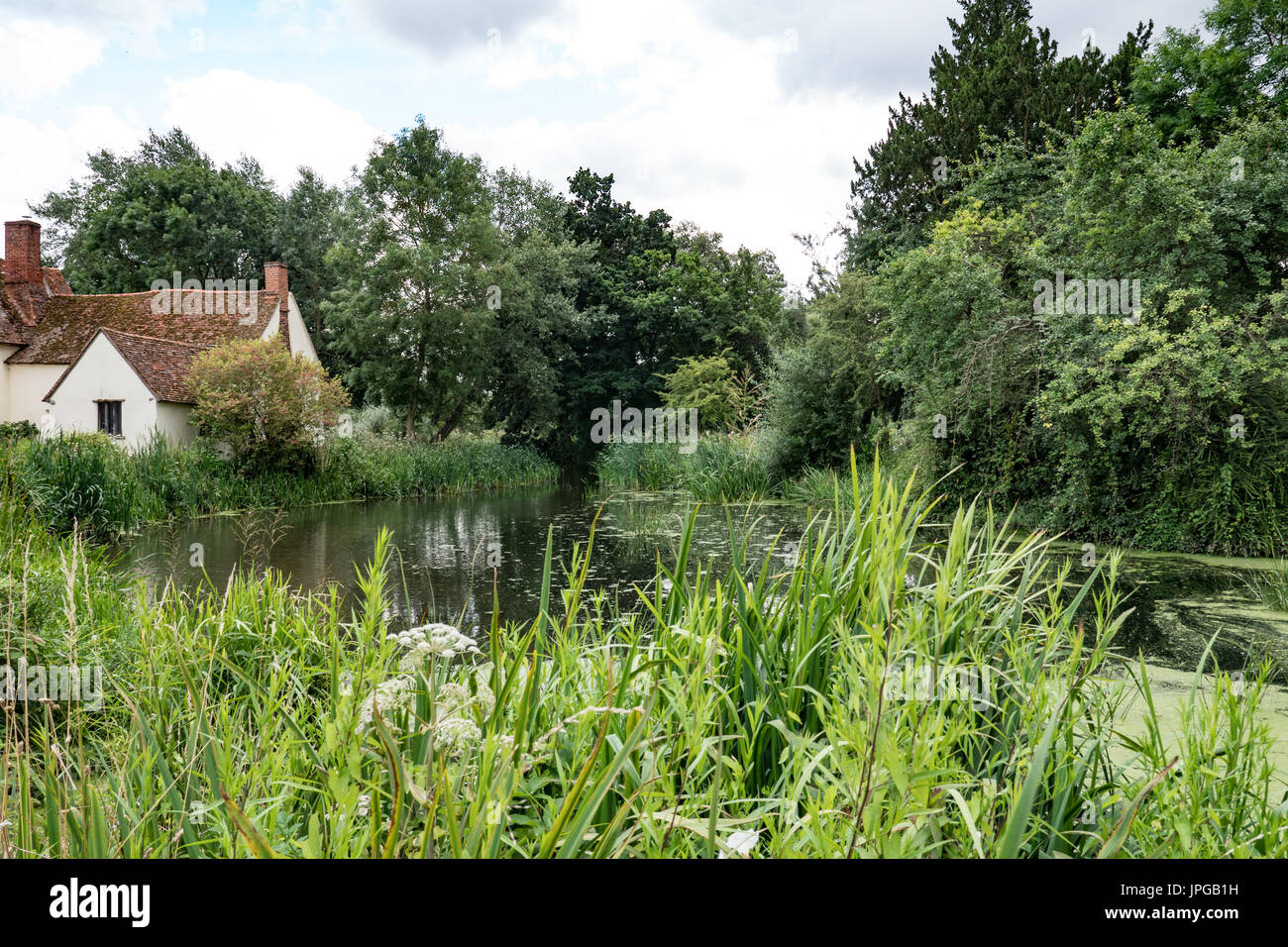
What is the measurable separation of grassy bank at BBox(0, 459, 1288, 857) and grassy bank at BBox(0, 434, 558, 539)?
2254 millimetres

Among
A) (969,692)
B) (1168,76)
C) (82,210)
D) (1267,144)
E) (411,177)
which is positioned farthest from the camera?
(82,210)

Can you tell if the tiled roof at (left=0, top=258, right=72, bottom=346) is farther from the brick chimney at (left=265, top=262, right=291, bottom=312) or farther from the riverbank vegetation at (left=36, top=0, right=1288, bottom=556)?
the riverbank vegetation at (left=36, top=0, right=1288, bottom=556)

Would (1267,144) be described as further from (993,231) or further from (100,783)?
(100,783)

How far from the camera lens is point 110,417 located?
19.9 m

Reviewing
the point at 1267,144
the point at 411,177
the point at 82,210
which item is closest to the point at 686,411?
the point at 411,177

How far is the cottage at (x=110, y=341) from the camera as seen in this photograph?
19.7 metres

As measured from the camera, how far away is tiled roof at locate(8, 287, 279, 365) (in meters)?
24.0

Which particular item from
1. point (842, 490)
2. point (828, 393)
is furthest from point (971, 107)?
point (842, 490)

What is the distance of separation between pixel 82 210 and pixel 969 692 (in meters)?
46.4

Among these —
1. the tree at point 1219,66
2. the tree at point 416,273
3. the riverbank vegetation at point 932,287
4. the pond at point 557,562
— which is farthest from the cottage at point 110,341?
the tree at point 1219,66

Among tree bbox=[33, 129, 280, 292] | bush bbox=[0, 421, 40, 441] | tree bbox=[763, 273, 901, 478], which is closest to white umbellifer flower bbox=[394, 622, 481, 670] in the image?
tree bbox=[763, 273, 901, 478]

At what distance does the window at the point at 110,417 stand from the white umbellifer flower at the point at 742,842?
22594mm

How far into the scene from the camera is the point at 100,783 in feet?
8.84

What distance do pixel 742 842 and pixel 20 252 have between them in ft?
103
